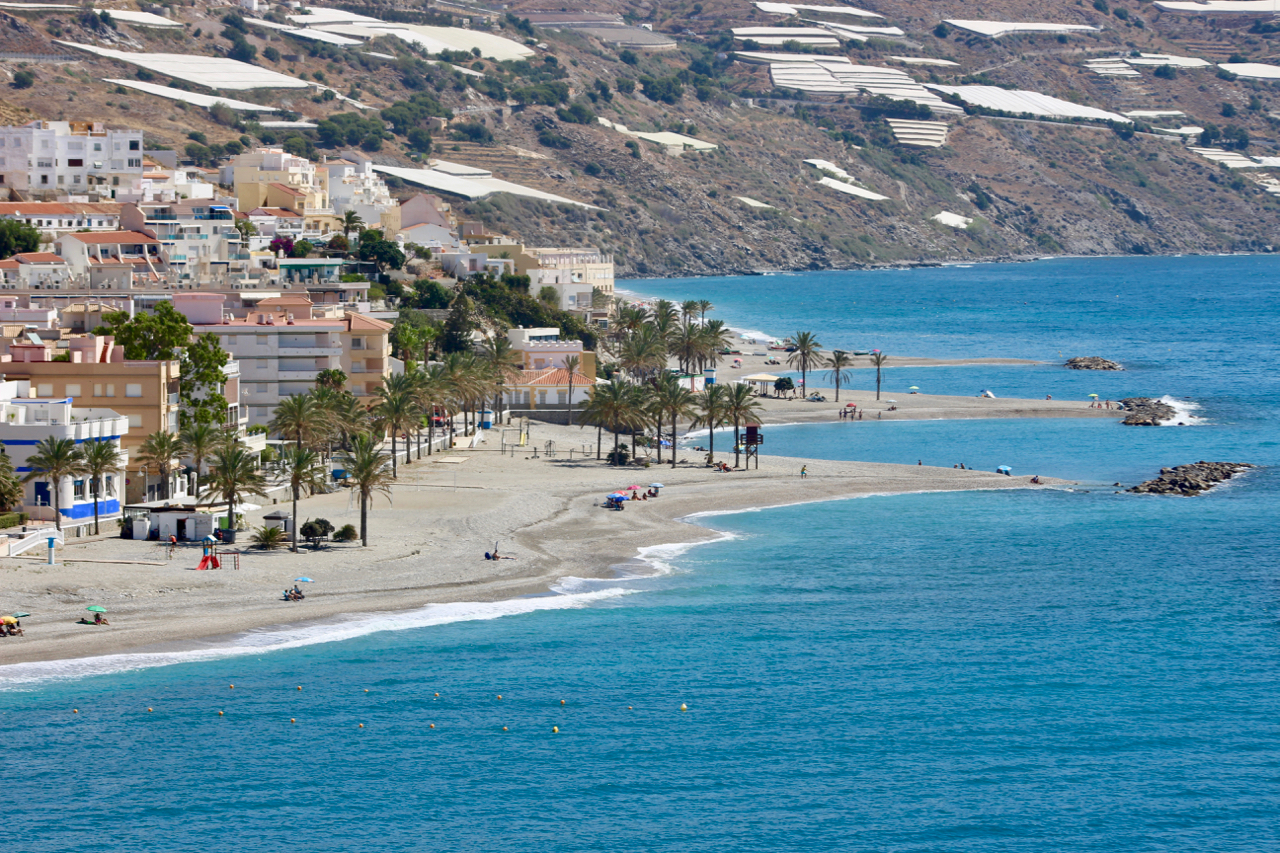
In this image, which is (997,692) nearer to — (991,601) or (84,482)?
(991,601)

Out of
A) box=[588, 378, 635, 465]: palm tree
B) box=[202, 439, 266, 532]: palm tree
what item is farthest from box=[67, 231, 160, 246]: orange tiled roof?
box=[202, 439, 266, 532]: palm tree

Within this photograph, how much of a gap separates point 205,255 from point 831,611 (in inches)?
2983

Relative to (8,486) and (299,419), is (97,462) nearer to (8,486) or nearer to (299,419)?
(8,486)

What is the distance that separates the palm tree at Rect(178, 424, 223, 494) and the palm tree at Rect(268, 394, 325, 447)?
22.9ft

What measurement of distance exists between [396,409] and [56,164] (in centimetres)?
8040

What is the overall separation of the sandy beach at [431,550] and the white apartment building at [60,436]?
2593 mm

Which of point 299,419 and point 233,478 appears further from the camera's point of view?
point 299,419

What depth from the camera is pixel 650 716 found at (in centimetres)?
4906

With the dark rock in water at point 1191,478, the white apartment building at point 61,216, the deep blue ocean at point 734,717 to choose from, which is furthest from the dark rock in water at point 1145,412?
the white apartment building at point 61,216

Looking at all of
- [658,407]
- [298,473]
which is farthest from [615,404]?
[298,473]

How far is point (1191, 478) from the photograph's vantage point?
91.3 metres

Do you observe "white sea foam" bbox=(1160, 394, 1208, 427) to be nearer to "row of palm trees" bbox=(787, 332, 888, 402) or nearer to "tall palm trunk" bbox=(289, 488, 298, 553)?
"row of palm trees" bbox=(787, 332, 888, 402)

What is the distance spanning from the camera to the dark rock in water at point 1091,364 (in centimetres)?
15788

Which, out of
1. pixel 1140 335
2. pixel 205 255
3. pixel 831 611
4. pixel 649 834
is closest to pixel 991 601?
pixel 831 611
